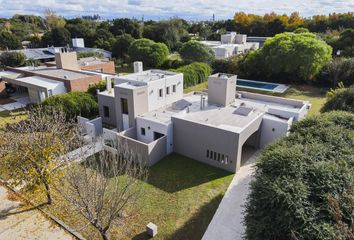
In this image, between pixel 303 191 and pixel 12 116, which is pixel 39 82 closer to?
pixel 12 116

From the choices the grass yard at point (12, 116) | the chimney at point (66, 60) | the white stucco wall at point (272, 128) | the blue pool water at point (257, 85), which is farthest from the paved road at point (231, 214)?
the chimney at point (66, 60)

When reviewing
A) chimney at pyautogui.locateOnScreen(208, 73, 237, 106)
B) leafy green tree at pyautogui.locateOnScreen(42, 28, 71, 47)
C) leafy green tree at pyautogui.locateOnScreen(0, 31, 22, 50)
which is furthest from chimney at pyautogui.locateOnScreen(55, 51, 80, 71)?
leafy green tree at pyautogui.locateOnScreen(42, 28, 71, 47)

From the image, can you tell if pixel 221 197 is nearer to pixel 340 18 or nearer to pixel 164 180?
pixel 164 180

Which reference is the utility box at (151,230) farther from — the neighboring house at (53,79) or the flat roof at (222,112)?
the neighboring house at (53,79)

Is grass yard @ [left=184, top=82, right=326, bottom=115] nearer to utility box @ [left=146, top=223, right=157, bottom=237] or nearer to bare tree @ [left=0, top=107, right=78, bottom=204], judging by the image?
utility box @ [left=146, top=223, right=157, bottom=237]

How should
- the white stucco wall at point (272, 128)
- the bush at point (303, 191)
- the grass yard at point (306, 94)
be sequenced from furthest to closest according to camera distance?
1. the grass yard at point (306, 94)
2. the white stucco wall at point (272, 128)
3. the bush at point (303, 191)
